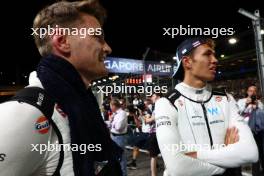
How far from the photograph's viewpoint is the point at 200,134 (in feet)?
7.61

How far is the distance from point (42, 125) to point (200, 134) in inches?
59.8

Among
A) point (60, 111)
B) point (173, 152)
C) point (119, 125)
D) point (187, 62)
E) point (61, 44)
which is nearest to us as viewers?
point (60, 111)

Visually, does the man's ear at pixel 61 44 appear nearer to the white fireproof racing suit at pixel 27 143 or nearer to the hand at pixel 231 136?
the white fireproof racing suit at pixel 27 143

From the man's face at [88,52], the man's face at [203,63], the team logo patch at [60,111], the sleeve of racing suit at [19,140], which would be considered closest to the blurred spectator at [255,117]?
the man's face at [203,63]

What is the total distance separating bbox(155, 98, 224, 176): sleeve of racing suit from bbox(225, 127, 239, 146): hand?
0.67 ft

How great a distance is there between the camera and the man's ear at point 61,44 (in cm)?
137

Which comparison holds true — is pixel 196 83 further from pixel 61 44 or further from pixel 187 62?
pixel 61 44

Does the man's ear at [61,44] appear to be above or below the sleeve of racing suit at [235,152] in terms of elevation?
above

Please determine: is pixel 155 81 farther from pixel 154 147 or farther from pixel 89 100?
pixel 89 100

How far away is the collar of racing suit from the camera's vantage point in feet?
8.13

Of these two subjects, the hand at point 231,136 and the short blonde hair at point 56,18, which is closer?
the short blonde hair at point 56,18

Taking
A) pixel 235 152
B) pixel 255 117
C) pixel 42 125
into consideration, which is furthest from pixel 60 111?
pixel 255 117

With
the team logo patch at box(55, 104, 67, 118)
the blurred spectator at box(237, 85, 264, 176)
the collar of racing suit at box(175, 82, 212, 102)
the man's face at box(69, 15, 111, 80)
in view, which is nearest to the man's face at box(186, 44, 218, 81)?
the collar of racing suit at box(175, 82, 212, 102)

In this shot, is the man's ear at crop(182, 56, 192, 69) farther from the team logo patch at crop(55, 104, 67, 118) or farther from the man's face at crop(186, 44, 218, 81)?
the team logo patch at crop(55, 104, 67, 118)
